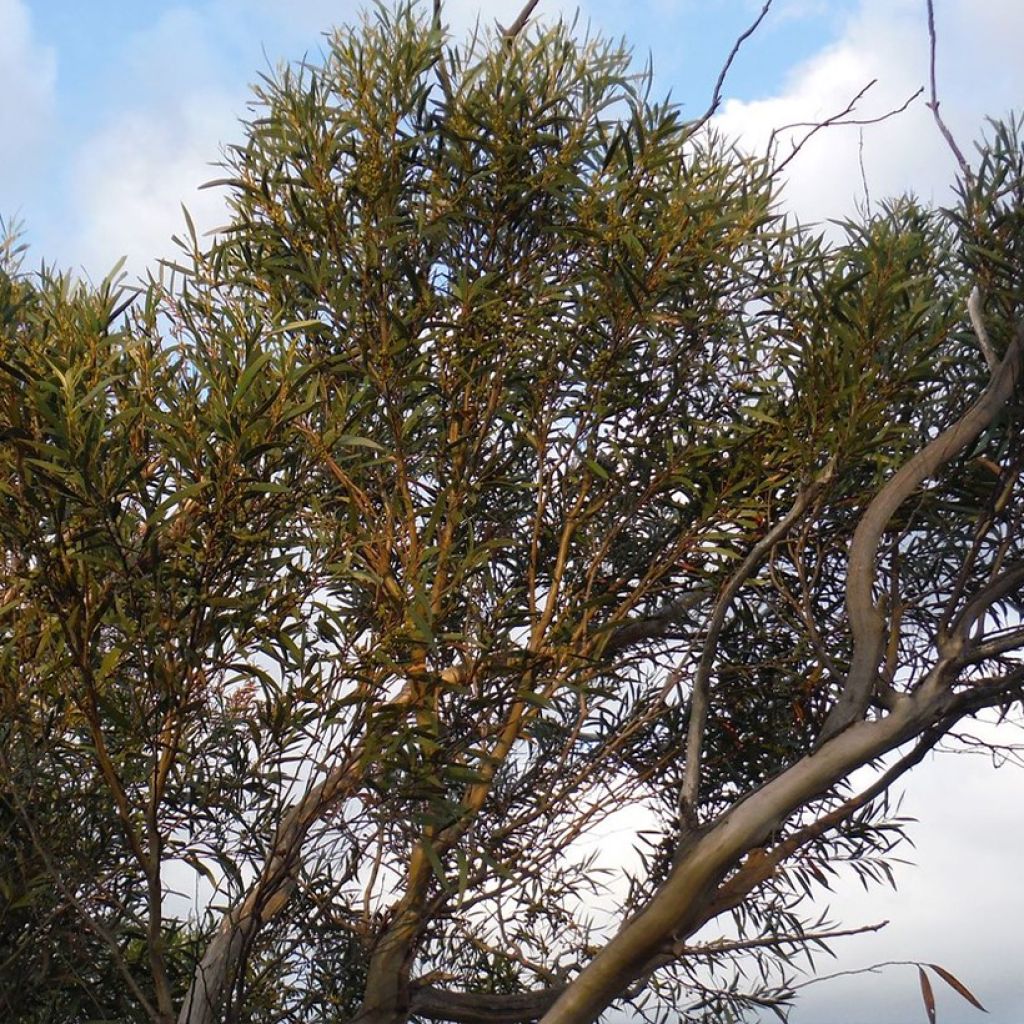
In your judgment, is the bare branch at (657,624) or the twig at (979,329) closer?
the twig at (979,329)

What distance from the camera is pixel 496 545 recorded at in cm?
569

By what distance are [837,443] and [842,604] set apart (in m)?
1.41

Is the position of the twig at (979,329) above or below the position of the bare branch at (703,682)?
above

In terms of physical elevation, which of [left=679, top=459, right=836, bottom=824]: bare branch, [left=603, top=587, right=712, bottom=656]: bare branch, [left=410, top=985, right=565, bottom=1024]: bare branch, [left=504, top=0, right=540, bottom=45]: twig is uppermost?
[left=504, top=0, right=540, bottom=45]: twig

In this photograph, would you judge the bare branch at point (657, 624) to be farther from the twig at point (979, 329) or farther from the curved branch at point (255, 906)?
the twig at point (979, 329)

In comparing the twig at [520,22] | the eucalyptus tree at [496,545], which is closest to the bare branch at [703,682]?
the eucalyptus tree at [496,545]

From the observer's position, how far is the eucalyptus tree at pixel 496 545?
5238 mm

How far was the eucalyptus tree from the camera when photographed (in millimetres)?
5238

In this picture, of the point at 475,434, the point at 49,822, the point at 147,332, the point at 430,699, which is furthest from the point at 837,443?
the point at 49,822

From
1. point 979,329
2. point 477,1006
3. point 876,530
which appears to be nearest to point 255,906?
point 477,1006

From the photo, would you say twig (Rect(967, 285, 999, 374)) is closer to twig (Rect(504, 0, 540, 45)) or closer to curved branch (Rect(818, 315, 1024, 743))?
curved branch (Rect(818, 315, 1024, 743))

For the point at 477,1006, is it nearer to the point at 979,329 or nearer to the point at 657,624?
the point at 657,624

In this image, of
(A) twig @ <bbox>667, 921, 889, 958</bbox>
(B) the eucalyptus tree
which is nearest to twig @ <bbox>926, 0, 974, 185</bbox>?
(B) the eucalyptus tree

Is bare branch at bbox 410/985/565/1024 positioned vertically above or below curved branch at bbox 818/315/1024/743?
below
